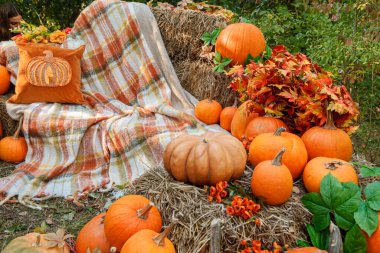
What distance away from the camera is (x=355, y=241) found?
1.57 metres

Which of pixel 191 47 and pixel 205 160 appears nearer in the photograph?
pixel 205 160

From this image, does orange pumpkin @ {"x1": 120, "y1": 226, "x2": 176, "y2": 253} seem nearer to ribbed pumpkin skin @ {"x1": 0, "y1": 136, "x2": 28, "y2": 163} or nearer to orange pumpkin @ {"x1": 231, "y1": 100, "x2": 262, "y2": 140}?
orange pumpkin @ {"x1": 231, "y1": 100, "x2": 262, "y2": 140}

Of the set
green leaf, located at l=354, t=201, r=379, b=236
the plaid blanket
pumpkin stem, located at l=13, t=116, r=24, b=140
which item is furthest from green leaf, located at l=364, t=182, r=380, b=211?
pumpkin stem, located at l=13, t=116, r=24, b=140

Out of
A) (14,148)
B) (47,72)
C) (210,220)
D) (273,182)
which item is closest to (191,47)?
(47,72)

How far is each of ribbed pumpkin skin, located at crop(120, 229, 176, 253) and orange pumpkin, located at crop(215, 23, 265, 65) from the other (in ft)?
6.42

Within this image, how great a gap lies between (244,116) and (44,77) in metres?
1.90

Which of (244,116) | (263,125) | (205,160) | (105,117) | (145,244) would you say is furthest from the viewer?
(105,117)

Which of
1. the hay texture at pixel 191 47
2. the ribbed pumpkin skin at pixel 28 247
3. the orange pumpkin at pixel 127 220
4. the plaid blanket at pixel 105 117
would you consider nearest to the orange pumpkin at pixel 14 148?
the plaid blanket at pixel 105 117

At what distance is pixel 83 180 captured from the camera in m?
2.96

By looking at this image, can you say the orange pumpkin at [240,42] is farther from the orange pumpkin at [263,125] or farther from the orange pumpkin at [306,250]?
the orange pumpkin at [306,250]

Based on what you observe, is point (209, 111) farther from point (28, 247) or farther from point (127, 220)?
point (28, 247)

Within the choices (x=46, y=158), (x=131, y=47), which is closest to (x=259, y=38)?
(x=131, y=47)

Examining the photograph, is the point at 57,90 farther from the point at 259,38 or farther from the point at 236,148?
the point at 236,148

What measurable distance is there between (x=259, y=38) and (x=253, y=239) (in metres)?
1.99
